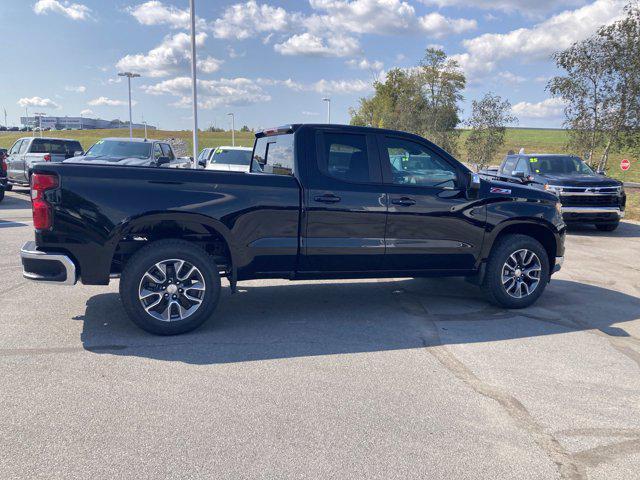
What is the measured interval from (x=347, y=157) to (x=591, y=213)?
30.0 ft

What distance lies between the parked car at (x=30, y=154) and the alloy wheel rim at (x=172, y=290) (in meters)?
14.0

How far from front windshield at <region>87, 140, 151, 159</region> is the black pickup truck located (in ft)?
29.8

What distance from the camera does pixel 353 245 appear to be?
5367mm

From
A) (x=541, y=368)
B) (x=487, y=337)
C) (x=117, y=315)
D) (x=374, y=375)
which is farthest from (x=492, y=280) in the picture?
(x=117, y=315)

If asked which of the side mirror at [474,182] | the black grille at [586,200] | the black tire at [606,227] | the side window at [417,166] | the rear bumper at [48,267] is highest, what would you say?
the side window at [417,166]

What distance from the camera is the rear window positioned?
17797 mm

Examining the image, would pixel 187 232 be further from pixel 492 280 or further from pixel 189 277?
pixel 492 280

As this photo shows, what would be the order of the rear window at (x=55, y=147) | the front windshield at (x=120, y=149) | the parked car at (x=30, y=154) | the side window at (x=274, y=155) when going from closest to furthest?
Answer: the side window at (x=274, y=155) < the front windshield at (x=120, y=149) < the parked car at (x=30, y=154) < the rear window at (x=55, y=147)

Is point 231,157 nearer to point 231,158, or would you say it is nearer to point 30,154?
point 231,158

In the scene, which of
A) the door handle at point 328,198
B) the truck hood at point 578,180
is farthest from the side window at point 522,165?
the door handle at point 328,198

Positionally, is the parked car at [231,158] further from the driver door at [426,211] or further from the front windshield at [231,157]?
the driver door at [426,211]

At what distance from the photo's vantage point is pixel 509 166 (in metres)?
14.7

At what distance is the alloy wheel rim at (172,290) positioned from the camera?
15.8ft

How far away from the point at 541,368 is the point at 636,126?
60.4 feet
